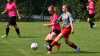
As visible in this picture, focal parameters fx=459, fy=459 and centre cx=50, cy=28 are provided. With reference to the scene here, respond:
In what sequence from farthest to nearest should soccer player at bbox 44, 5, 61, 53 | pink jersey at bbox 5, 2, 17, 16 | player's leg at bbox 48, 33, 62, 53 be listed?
pink jersey at bbox 5, 2, 17, 16 → soccer player at bbox 44, 5, 61, 53 → player's leg at bbox 48, 33, 62, 53

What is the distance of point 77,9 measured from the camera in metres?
46.3

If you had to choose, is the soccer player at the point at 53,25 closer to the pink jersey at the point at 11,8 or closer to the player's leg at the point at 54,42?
the player's leg at the point at 54,42

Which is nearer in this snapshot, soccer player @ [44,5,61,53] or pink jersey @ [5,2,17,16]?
soccer player @ [44,5,61,53]

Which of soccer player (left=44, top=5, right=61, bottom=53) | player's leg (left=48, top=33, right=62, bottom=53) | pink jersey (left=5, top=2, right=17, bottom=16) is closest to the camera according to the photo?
player's leg (left=48, top=33, right=62, bottom=53)

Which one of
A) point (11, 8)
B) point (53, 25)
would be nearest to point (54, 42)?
point (53, 25)

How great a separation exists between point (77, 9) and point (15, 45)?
90.5 ft

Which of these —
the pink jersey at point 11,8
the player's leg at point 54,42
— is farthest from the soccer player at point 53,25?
the pink jersey at point 11,8

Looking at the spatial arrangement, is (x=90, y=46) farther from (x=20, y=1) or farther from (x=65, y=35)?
(x=20, y=1)

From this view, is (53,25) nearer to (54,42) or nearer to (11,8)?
(54,42)

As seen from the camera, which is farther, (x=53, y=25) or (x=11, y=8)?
(x=11, y=8)

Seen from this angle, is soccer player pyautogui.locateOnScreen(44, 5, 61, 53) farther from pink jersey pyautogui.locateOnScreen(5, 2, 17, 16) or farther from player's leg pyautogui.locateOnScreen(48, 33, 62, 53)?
pink jersey pyautogui.locateOnScreen(5, 2, 17, 16)

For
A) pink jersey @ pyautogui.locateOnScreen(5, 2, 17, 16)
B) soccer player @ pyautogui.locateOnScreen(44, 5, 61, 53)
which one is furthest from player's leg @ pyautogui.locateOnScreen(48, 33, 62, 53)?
pink jersey @ pyautogui.locateOnScreen(5, 2, 17, 16)

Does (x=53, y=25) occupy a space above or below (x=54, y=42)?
above

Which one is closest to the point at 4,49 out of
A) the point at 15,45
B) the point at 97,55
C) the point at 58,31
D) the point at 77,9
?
the point at 15,45
